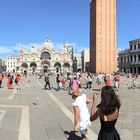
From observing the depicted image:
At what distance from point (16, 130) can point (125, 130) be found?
2.90 m

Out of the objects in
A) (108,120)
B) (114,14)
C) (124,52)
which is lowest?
(108,120)

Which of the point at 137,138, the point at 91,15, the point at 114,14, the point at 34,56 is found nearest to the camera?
the point at 137,138

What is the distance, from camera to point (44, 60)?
140 meters

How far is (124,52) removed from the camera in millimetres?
107438

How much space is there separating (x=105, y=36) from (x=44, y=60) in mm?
62511

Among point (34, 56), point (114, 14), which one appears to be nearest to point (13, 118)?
point (114, 14)

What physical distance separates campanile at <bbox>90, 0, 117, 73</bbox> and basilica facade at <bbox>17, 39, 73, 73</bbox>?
→ 56.1 metres

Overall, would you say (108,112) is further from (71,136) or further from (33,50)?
(33,50)

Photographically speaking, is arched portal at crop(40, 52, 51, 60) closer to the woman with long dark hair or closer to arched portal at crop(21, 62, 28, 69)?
arched portal at crop(21, 62, 28, 69)

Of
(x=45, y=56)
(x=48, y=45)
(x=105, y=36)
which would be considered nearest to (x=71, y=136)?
(x=105, y=36)

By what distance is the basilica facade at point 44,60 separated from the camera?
452ft

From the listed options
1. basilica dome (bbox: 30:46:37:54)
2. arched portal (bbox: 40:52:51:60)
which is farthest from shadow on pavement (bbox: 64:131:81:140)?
basilica dome (bbox: 30:46:37:54)

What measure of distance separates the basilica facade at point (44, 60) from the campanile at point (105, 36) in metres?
56.1

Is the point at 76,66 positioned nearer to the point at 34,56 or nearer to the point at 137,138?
the point at 34,56
